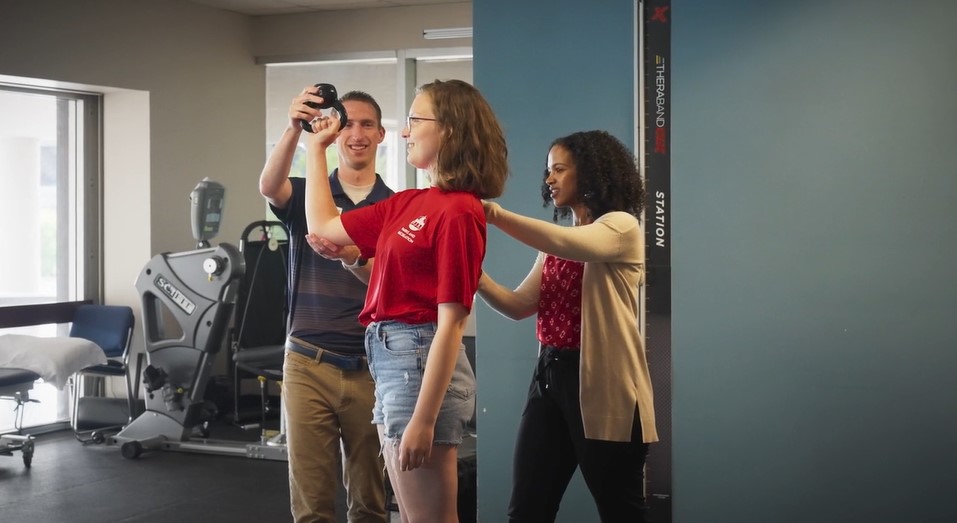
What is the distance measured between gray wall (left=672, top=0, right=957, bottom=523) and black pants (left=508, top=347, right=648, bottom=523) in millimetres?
817

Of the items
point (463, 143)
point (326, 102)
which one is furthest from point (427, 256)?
point (326, 102)

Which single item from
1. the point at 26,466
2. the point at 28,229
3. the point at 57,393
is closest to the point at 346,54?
the point at 28,229

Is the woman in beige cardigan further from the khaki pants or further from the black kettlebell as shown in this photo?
the black kettlebell

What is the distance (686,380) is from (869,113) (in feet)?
3.37

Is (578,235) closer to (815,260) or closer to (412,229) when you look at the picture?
(412,229)

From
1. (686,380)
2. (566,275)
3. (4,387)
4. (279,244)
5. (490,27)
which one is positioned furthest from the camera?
(279,244)

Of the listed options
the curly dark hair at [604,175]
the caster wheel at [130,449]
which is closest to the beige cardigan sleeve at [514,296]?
the curly dark hair at [604,175]

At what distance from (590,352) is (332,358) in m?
0.70

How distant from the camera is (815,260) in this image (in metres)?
3.20

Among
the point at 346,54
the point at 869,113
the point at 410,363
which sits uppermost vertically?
the point at 346,54

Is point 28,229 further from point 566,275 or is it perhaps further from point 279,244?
point 566,275

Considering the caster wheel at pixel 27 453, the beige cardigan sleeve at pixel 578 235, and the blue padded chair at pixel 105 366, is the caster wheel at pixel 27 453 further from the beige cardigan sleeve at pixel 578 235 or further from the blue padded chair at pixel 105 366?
the beige cardigan sleeve at pixel 578 235

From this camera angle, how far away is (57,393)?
671cm

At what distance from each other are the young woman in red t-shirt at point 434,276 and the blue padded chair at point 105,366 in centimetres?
498
